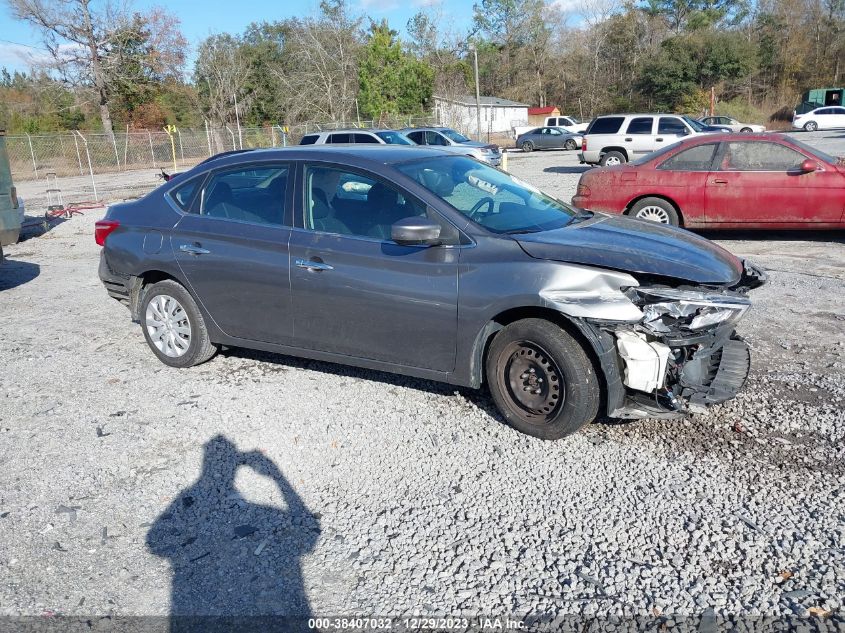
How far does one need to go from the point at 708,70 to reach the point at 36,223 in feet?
189

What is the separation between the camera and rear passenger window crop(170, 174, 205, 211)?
18.3 ft

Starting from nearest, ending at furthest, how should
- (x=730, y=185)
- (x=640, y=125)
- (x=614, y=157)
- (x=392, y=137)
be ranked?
(x=730, y=185) → (x=392, y=137) → (x=640, y=125) → (x=614, y=157)

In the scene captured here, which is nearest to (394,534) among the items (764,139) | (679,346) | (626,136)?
(679,346)

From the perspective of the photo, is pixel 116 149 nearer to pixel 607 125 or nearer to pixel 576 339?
pixel 607 125

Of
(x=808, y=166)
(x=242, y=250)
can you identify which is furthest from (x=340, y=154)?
(x=808, y=166)

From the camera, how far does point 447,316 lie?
4387mm

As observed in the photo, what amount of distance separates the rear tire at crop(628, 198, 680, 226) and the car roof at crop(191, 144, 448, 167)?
531 cm

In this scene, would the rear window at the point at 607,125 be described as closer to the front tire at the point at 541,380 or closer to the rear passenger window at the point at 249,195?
the rear passenger window at the point at 249,195

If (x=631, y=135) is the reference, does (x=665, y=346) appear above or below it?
below

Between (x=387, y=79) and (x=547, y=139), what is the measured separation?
1393cm

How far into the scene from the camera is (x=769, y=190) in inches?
369

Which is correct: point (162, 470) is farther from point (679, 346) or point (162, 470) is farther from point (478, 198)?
point (679, 346)

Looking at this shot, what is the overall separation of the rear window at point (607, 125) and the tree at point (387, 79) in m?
27.5

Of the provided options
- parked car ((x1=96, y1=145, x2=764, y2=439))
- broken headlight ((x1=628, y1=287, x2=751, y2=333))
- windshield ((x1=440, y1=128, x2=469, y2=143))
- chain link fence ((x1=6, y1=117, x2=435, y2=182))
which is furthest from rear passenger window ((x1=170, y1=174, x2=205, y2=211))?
chain link fence ((x1=6, y1=117, x2=435, y2=182))
